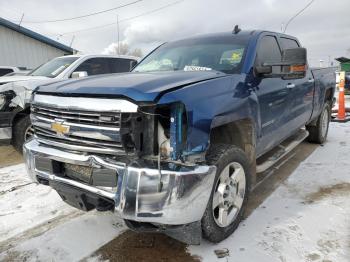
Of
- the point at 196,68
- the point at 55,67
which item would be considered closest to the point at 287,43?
the point at 196,68

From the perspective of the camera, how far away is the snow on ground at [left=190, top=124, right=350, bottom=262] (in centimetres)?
273

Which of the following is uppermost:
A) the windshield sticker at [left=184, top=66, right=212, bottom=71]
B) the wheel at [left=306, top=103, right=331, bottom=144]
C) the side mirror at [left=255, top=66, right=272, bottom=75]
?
the windshield sticker at [left=184, top=66, right=212, bottom=71]

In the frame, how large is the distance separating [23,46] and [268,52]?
1668 centimetres

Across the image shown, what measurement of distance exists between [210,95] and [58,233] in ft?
6.20

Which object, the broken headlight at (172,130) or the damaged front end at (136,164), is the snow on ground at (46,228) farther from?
the broken headlight at (172,130)

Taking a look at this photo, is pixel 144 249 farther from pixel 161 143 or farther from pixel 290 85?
pixel 290 85

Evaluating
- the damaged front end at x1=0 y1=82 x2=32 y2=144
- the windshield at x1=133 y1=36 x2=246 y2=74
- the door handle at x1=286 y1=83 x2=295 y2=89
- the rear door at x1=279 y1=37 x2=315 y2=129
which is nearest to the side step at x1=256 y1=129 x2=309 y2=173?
the rear door at x1=279 y1=37 x2=315 y2=129

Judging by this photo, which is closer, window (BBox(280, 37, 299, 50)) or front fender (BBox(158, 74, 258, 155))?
front fender (BBox(158, 74, 258, 155))

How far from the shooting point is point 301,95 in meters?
4.75

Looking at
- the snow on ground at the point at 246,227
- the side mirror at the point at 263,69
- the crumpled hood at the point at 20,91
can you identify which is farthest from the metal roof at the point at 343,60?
the crumpled hood at the point at 20,91

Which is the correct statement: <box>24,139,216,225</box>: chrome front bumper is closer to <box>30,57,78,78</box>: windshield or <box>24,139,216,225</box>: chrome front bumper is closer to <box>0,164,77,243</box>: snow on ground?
<box>0,164,77,243</box>: snow on ground

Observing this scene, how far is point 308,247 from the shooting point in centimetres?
279

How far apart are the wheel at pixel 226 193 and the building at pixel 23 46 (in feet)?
53.9

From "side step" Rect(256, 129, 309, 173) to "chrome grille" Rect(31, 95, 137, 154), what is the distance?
192 cm
